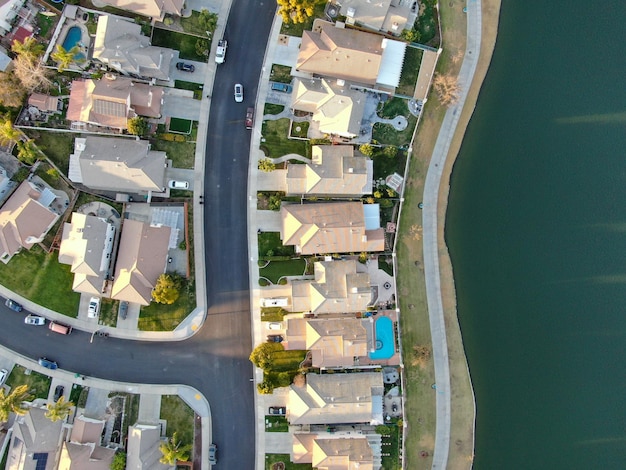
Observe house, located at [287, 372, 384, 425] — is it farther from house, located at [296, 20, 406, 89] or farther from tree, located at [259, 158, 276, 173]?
house, located at [296, 20, 406, 89]

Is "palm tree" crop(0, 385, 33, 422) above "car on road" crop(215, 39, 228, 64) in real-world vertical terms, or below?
below

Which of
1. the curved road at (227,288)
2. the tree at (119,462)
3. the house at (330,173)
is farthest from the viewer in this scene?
the curved road at (227,288)

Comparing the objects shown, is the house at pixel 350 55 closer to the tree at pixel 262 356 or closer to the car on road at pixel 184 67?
the car on road at pixel 184 67

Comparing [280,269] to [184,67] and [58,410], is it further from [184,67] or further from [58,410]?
[58,410]

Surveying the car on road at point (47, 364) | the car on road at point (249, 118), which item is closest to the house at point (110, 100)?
the car on road at point (249, 118)

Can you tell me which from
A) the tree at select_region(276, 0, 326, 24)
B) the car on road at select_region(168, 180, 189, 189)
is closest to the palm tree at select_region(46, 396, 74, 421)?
the car on road at select_region(168, 180, 189, 189)

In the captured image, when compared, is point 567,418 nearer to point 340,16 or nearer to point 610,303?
point 610,303
